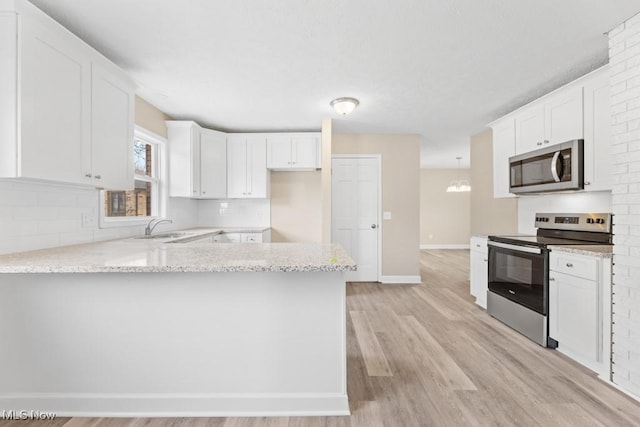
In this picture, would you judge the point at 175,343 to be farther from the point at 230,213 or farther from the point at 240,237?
the point at 230,213

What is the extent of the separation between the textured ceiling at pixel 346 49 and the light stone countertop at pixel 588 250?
4.88 feet

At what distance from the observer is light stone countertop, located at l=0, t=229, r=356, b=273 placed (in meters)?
1.44

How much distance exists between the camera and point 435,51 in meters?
2.28

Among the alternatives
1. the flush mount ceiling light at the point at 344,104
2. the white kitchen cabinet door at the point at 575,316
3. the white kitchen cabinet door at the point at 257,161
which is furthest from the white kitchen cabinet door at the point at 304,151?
the white kitchen cabinet door at the point at 575,316

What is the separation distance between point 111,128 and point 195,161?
1.65 meters

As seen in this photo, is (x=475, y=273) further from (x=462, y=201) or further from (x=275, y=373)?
(x=462, y=201)

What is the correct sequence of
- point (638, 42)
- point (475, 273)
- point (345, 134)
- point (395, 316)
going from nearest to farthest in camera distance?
point (638, 42), point (395, 316), point (475, 273), point (345, 134)

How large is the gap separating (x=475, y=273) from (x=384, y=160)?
2083 mm

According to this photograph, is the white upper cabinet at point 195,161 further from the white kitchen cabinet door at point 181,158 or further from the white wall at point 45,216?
the white wall at point 45,216

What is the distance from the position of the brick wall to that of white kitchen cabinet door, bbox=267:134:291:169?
3361mm

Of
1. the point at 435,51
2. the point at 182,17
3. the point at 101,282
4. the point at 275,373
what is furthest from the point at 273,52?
the point at 275,373

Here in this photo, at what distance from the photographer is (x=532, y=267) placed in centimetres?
263

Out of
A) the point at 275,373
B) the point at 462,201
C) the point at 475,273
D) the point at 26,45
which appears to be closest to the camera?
the point at 26,45

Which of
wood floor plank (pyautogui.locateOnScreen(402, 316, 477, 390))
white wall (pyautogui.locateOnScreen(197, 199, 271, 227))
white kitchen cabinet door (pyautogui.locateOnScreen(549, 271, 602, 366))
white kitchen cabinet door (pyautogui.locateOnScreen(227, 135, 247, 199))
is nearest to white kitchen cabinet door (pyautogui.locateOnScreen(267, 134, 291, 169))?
white kitchen cabinet door (pyautogui.locateOnScreen(227, 135, 247, 199))
